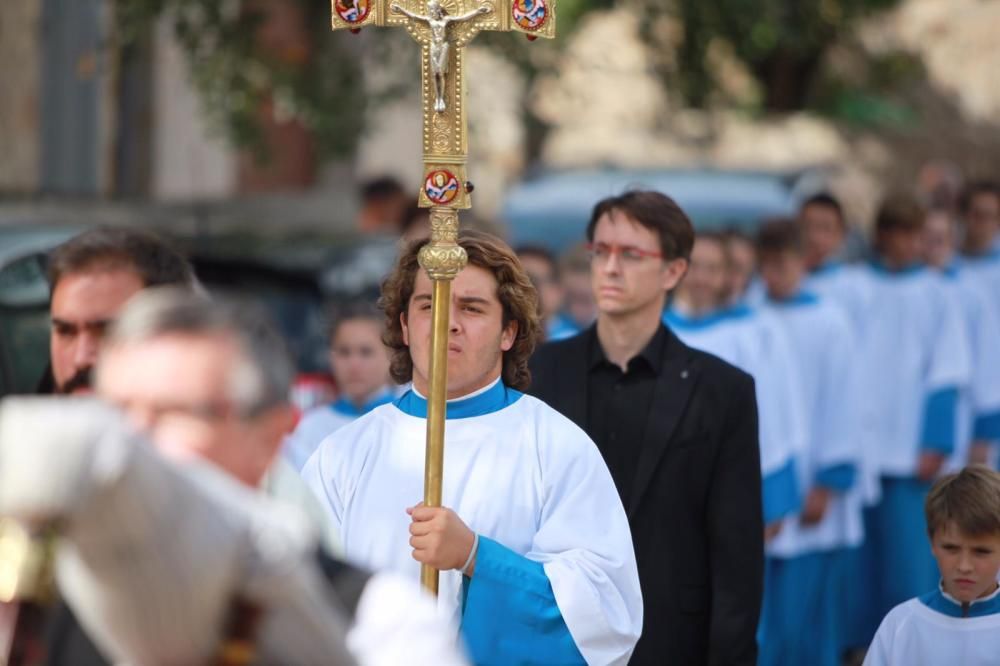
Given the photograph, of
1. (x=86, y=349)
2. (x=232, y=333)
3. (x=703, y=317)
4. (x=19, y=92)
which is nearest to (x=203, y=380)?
(x=232, y=333)

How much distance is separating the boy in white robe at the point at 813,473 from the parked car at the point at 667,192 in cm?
268

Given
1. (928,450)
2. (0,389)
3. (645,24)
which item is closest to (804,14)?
(645,24)

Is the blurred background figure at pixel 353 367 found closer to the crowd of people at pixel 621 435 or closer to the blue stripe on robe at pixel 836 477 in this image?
the crowd of people at pixel 621 435

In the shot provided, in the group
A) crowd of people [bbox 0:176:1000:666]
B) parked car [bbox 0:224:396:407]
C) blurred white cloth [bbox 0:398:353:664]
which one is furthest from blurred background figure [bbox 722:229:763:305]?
blurred white cloth [bbox 0:398:353:664]

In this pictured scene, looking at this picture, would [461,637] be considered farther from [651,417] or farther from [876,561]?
[876,561]

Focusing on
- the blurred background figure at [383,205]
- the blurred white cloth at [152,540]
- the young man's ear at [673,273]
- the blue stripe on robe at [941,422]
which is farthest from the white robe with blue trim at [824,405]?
the blurred white cloth at [152,540]

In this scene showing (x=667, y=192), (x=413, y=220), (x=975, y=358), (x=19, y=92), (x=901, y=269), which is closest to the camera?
(x=901, y=269)

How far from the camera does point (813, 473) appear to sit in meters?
8.05

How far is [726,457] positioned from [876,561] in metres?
4.35

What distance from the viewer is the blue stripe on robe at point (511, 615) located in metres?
3.75

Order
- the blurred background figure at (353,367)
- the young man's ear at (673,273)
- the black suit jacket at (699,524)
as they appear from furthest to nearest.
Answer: the blurred background figure at (353,367) → the young man's ear at (673,273) → the black suit jacket at (699,524)

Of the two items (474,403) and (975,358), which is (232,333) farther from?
(975,358)

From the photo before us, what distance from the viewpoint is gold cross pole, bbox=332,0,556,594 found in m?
4.01

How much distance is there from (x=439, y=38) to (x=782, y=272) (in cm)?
421
